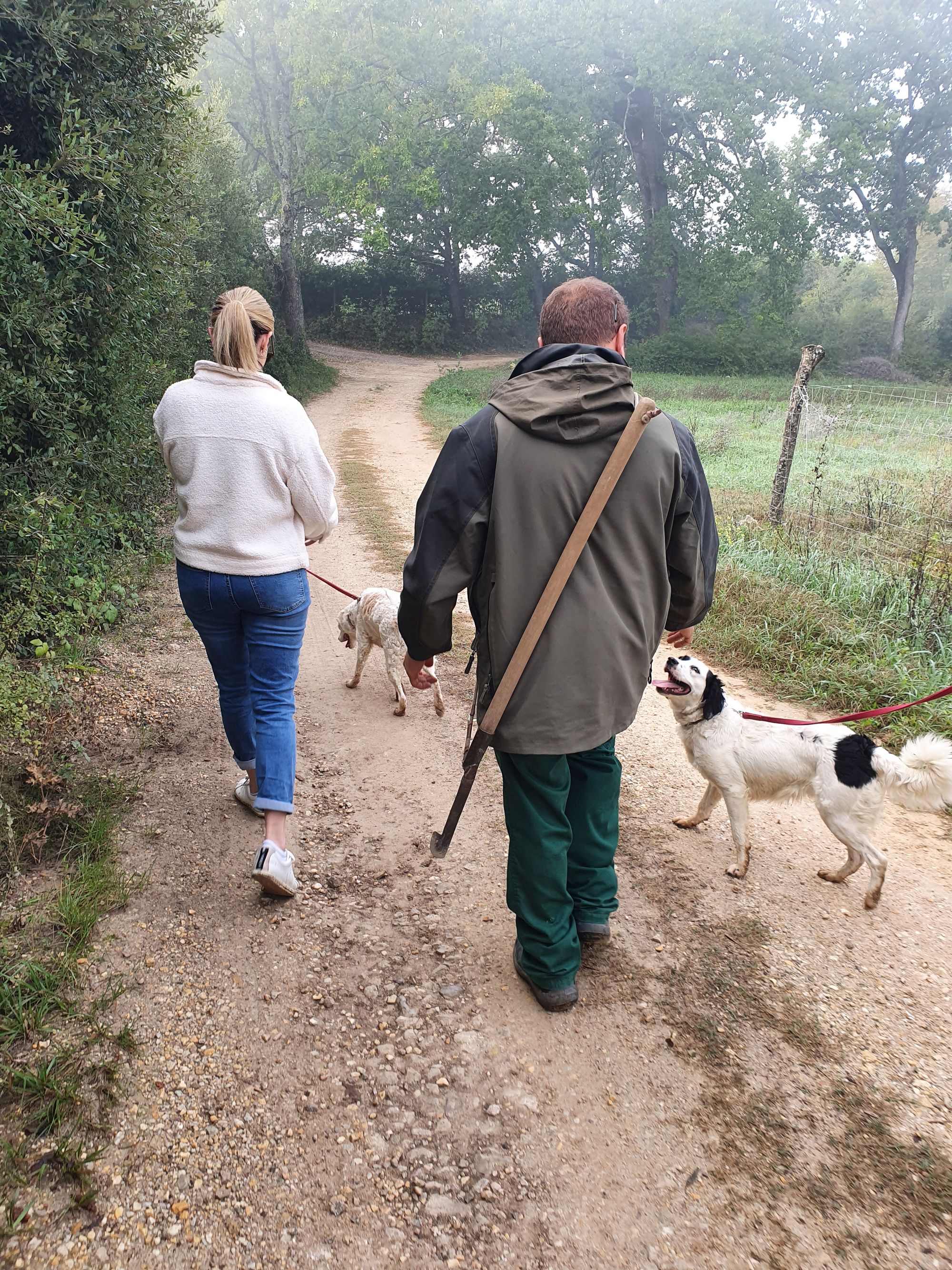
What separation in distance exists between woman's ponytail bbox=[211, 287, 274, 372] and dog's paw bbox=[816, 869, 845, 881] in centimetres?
307

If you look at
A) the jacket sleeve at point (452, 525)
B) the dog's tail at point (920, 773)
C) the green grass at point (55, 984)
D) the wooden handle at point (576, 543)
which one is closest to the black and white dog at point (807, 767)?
the dog's tail at point (920, 773)

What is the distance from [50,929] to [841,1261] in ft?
8.46

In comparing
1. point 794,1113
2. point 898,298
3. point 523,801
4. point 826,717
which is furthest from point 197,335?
point 898,298

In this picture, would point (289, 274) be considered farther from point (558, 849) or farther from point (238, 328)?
point (558, 849)

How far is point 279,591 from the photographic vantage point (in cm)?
295

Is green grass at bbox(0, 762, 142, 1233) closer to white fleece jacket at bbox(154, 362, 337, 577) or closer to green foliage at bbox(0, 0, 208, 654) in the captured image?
green foliage at bbox(0, 0, 208, 654)

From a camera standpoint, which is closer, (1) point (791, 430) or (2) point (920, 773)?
(2) point (920, 773)

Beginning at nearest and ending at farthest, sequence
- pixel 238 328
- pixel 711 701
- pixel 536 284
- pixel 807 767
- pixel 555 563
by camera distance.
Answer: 1. pixel 555 563
2. pixel 238 328
3. pixel 807 767
4. pixel 711 701
5. pixel 536 284

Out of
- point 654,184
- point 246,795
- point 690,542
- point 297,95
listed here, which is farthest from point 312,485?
point 654,184

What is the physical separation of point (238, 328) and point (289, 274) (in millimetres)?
24863

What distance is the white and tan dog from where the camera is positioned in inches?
187

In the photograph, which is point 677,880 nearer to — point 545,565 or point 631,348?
point 545,565

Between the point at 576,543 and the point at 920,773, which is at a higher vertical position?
the point at 576,543

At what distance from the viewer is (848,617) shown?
19.3 ft
